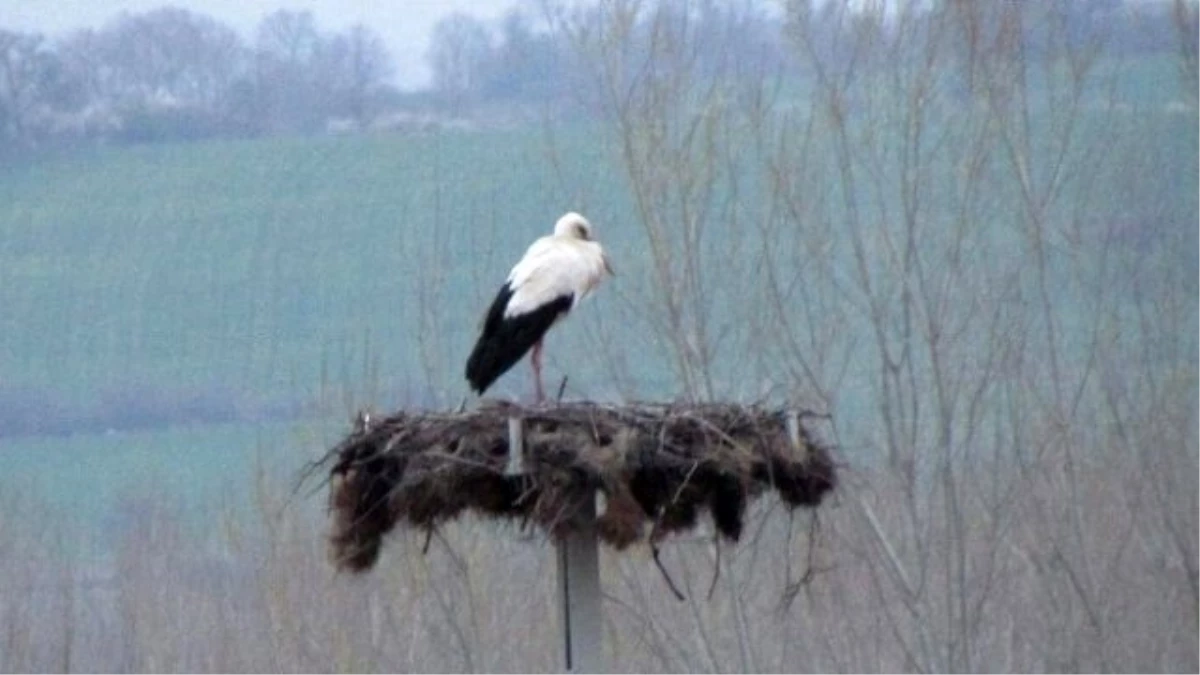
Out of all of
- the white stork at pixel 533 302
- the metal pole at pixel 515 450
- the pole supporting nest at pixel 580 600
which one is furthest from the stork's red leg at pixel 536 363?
the metal pole at pixel 515 450

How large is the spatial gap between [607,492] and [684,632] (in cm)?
902

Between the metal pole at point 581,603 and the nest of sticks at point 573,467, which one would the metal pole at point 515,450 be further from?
the metal pole at point 581,603

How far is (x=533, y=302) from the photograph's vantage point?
8172 mm

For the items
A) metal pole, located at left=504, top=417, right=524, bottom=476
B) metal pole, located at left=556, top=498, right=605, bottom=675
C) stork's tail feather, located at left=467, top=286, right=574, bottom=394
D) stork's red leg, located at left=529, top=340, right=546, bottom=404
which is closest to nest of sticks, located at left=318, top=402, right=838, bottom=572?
metal pole, located at left=504, top=417, right=524, bottom=476

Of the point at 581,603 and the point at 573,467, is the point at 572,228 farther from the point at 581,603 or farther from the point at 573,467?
the point at 573,467

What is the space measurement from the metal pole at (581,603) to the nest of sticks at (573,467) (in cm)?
11

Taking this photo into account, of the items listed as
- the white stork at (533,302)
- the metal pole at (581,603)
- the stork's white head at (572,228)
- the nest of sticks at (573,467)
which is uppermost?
the stork's white head at (572,228)

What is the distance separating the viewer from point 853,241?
14297mm

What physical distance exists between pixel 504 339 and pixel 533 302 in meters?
0.17

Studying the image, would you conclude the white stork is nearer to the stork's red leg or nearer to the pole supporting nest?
the stork's red leg

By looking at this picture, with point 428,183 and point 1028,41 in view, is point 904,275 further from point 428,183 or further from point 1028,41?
point 428,183

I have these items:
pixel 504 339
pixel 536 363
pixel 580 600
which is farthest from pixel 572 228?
pixel 580 600

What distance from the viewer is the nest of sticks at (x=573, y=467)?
21.8 ft

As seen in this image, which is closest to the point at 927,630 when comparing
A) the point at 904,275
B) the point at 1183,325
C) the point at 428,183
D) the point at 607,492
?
the point at 904,275
